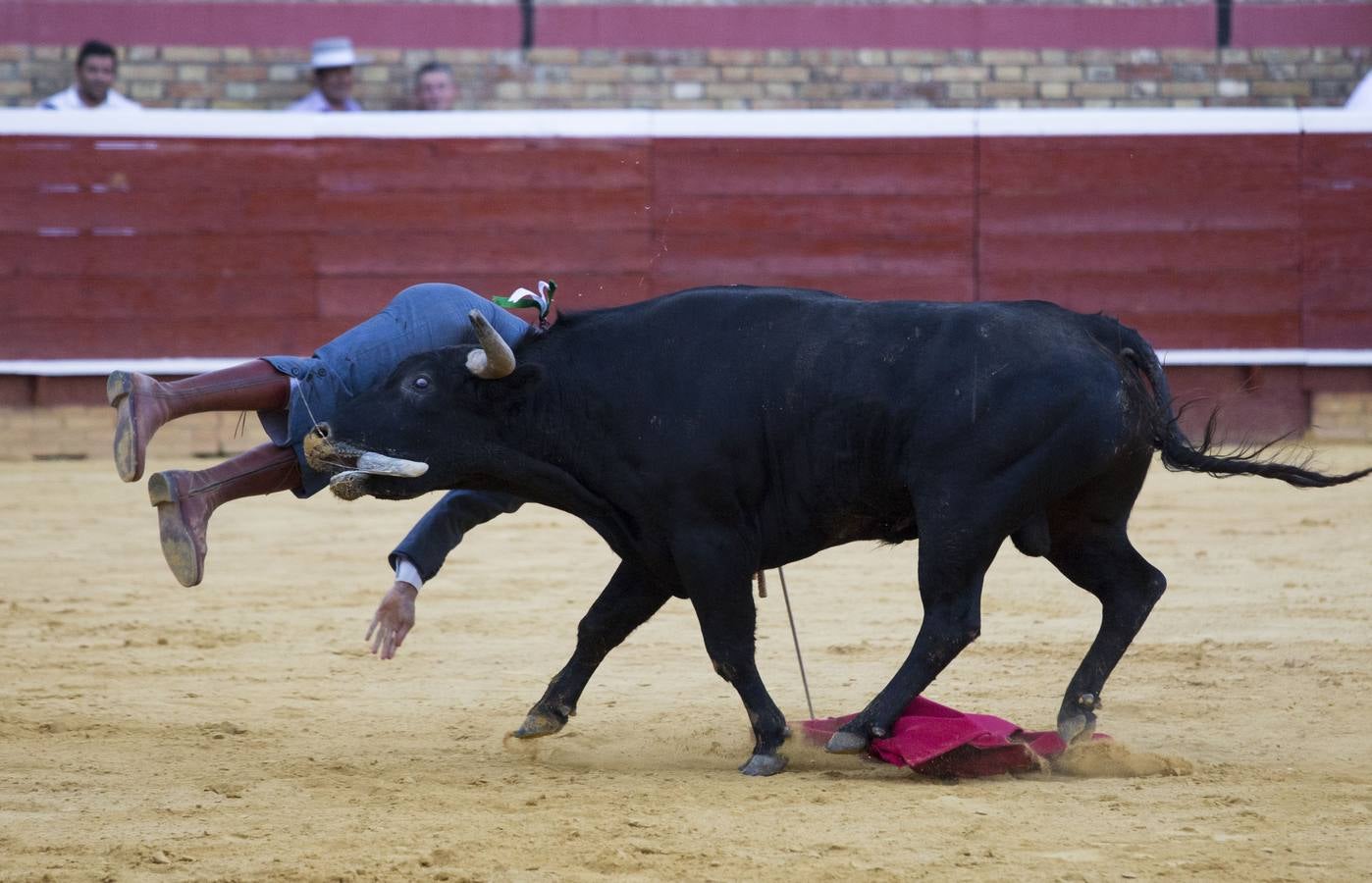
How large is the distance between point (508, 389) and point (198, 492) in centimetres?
68

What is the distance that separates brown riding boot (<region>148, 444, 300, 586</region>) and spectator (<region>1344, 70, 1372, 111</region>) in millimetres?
7744

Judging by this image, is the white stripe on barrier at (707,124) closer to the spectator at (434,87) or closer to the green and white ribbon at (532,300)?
the spectator at (434,87)

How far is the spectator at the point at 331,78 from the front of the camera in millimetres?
9812

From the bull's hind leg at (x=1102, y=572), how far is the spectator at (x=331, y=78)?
674 centimetres

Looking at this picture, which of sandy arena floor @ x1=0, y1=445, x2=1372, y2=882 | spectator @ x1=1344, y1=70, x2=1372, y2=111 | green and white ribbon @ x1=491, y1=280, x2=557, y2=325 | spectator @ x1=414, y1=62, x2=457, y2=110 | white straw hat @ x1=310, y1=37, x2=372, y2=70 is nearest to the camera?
sandy arena floor @ x1=0, y1=445, x2=1372, y2=882

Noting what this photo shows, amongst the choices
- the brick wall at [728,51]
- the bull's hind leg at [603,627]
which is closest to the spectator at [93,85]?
the brick wall at [728,51]

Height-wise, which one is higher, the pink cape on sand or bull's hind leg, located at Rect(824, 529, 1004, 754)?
bull's hind leg, located at Rect(824, 529, 1004, 754)

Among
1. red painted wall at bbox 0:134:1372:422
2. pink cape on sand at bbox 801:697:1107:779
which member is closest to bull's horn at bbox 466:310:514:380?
pink cape on sand at bbox 801:697:1107:779

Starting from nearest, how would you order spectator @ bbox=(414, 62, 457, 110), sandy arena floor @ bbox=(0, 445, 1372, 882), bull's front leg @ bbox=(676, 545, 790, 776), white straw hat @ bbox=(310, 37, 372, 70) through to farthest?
sandy arena floor @ bbox=(0, 445, 1372, 882), bull's front leg @ bbox=(676, 545, 790, 776), white straw hat @ bbox=(310, 37, 372, 70), spectator @ bbox=(414, 62, 457, 110)

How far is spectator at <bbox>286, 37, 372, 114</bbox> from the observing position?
9.81 m

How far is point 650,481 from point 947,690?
112 cm

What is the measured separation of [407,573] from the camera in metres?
4.00

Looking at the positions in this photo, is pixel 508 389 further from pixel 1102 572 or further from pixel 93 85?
pixel 93 85

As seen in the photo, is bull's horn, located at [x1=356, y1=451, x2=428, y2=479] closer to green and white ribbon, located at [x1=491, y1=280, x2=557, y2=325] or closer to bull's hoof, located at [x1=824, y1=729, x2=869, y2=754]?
green and white ribbon, located at [x1=491, y1=280, x2=557, y2=325]
